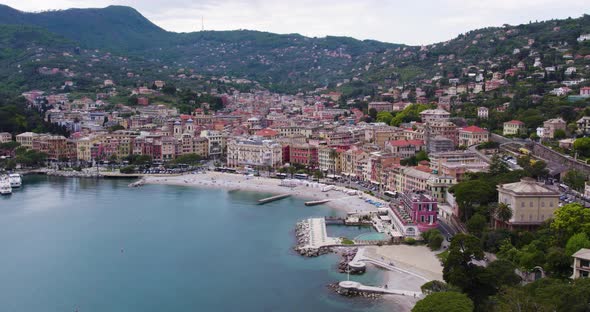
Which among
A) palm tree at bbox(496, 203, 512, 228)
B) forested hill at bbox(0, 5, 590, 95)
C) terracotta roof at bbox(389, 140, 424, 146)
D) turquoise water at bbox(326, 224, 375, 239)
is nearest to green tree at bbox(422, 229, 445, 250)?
palm tree at bbox(496, 203, 512, 228)

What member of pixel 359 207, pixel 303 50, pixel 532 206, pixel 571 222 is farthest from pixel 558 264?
pixel 303 50

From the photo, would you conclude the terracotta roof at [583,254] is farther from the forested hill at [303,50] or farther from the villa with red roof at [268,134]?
the forested hill at [303,50]

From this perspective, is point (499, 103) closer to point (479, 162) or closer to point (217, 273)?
point (479, 162)

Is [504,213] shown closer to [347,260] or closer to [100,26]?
[347,260]

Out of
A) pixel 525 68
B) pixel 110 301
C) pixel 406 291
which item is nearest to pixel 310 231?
pixel 406 291

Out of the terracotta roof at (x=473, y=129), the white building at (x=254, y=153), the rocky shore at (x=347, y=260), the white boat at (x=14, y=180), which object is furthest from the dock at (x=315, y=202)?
the white boat at (x=14, y=180)
